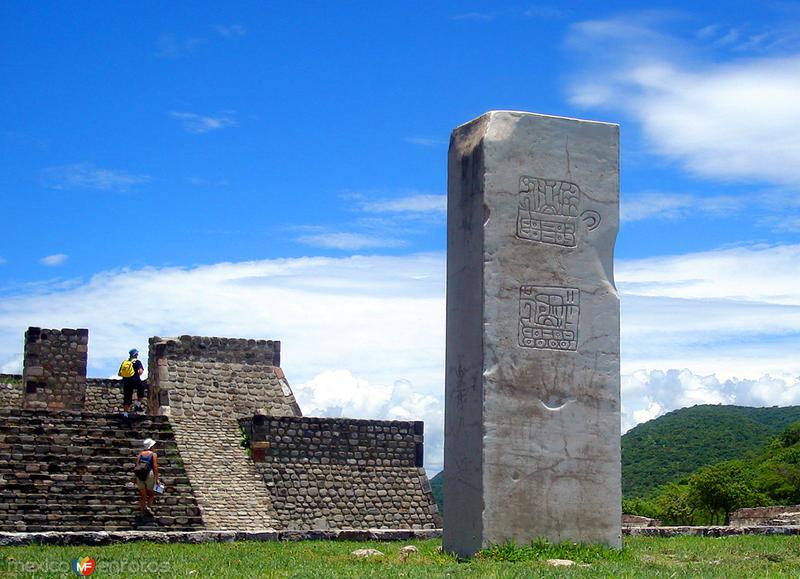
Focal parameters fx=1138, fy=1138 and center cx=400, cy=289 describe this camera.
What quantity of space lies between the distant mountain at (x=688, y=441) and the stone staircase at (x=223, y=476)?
1702 cm

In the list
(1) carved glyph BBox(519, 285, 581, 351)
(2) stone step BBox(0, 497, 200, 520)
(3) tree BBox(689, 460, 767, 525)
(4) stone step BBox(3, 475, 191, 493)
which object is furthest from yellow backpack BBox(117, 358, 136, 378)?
(3) tree BBox(689, 460, 767, 525)

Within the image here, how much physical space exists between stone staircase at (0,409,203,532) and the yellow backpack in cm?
286

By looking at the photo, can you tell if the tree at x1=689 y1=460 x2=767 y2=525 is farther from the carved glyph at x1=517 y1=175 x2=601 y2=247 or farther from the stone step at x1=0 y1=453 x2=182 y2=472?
the carved glyph at x1=517 y1=175 x2=601 y2=247

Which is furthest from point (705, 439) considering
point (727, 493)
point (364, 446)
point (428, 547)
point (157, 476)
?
point (428, 547)

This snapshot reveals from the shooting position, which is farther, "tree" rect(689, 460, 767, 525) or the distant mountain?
the distant mountain

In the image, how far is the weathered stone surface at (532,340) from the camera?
9.02m

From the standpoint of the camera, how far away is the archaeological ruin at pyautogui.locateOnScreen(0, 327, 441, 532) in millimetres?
15156

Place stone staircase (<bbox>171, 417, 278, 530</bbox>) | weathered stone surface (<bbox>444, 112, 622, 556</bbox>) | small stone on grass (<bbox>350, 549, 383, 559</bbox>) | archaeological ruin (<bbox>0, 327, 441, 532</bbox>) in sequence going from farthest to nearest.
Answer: stone staircase (<bbox>171, 417, 278, 530</bbox>)
archaeological ruin (<bbox>0, 327, 441, 532</bbox>)
small stone on grass (<bbox>350, 549, 383, 559</bbox>)
weathered stone surface (<bbox>444, 112, 622, 556</bbox>)

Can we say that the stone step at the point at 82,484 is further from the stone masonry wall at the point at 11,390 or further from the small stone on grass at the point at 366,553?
the stone masonry wall at the point at 11,390

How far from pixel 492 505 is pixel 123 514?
7.42 m

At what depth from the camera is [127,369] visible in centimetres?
2000

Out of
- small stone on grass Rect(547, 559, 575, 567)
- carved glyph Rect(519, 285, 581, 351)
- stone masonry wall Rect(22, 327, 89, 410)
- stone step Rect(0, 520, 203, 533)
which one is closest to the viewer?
small stone on grass Rect(547, 559, 575, 567)

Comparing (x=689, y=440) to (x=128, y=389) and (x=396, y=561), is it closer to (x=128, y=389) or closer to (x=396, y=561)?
(x=128, y=389)

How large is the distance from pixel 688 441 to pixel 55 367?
28.8 metres
